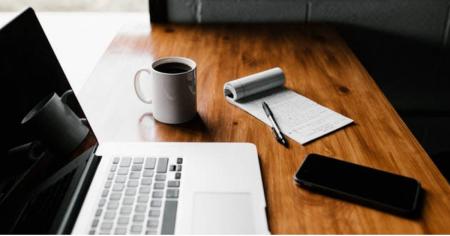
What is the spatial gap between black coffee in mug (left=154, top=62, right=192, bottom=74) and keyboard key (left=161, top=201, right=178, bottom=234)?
0.32 metres

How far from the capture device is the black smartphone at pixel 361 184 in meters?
0.68

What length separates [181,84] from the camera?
0.86 meters

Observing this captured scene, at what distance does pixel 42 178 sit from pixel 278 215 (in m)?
0.35

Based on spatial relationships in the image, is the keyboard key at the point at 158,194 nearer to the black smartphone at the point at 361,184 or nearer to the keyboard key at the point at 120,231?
the keyboard key at the point at 120,231

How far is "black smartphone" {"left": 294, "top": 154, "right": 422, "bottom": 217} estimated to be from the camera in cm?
68

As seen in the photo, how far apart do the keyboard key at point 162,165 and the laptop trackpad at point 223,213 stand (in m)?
0.08

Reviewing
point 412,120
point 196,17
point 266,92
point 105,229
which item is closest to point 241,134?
point 266,92

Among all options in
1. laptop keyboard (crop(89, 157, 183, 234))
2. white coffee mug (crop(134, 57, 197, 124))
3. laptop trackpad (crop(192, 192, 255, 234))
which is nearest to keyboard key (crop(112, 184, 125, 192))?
laptop keyboard (crop(89, 157, 183, 234))

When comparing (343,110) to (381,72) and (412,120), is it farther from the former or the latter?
(412,120)

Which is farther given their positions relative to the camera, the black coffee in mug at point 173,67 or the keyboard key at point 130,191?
the black coffee in mug at point 173,67

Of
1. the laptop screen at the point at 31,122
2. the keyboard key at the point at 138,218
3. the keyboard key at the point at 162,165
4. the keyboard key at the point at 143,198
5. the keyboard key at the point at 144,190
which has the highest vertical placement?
the laptop screen at the point at 31,122

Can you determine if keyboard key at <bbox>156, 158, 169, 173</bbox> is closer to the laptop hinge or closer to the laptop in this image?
the laptop

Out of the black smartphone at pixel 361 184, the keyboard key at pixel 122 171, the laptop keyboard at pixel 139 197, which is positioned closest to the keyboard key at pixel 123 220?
the laptop keyboard at pixel 139 197

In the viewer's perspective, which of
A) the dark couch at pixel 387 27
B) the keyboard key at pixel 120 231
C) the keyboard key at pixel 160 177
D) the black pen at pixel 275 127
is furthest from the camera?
the dark couch at pixel 387 27
